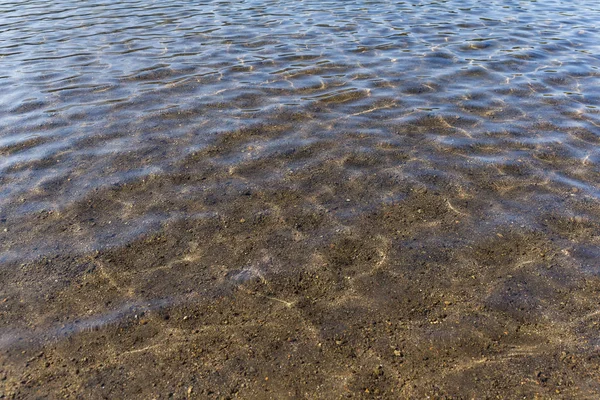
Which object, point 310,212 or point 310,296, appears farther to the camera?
point 310,212

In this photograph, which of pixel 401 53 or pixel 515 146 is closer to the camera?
pixel 515 146

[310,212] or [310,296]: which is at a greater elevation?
[310,212]

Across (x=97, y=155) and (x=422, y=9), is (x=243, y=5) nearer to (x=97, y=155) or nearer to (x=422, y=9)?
(x=422, y=9)

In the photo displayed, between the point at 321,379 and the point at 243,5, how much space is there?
11.5 m

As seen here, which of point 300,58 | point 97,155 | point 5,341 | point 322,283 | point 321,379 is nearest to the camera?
point 321,379

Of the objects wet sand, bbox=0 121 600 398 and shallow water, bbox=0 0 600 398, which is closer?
wet sand, bbox=0 121 600 398

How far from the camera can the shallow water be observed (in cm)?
332

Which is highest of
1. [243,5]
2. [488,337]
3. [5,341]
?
[243,5]

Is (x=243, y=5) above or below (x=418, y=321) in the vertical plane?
above

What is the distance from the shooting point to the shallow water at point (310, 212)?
3.32 metres

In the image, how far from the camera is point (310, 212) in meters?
4.66

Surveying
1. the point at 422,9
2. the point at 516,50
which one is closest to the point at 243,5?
the point at 422,9

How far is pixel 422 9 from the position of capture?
12.3m

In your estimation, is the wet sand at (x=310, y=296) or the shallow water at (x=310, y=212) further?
the shallow water at (x=310, y=212)
